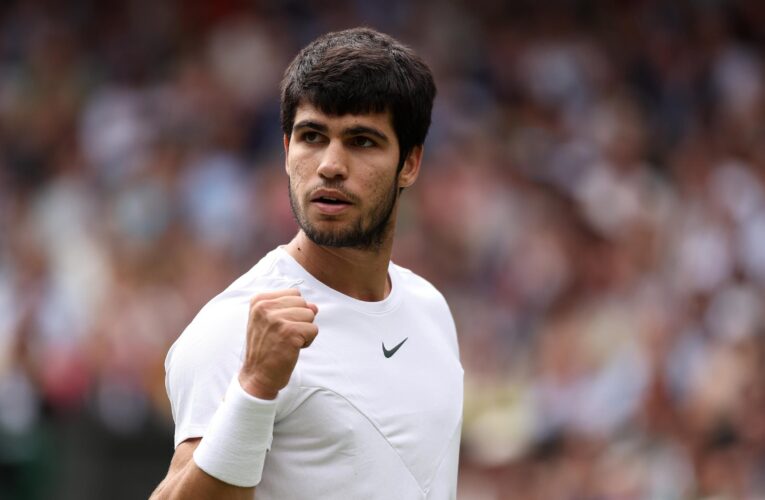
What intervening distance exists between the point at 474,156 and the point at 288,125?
701cm

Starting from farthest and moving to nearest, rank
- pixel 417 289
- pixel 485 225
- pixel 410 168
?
pixel 485 225 < pixel 417 289 < pixel 410 168

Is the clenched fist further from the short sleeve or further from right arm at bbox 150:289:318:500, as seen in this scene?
the short sleeve

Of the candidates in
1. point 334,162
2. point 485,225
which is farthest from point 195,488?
point 485,225

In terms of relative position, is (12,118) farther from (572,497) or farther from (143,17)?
(572,497)

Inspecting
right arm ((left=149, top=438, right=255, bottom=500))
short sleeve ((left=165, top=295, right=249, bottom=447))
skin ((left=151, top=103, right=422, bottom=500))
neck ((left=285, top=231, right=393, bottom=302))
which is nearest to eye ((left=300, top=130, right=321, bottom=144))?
skin ((left=151, top=103, right=422, bottom=500))

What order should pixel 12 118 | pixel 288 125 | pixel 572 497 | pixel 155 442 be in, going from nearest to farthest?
pixel 288 125
pixel 572 497
pixel 155 442
pixel 12 118

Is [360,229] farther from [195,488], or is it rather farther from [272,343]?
[195,488]

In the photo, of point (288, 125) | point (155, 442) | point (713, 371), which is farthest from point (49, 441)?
point (288, 125)

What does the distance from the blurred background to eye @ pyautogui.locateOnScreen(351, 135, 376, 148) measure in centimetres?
475

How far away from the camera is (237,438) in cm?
296

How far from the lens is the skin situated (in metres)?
2.98

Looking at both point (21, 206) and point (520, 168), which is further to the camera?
point (21, 206)

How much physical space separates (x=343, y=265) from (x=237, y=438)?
652mm

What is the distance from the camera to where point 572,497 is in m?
8.02
